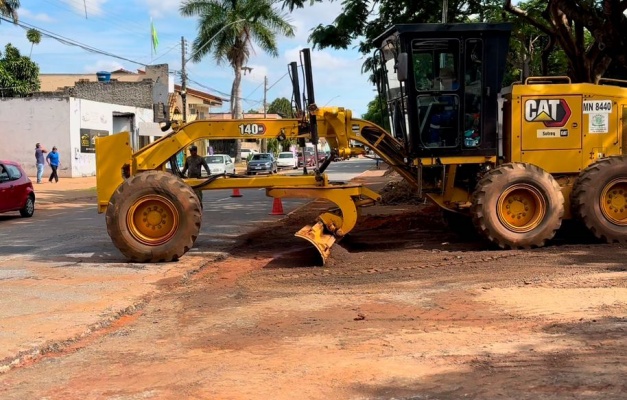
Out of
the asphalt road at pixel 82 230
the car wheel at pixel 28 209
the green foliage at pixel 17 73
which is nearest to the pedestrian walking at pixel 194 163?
the asphalt road at pixel 82 230

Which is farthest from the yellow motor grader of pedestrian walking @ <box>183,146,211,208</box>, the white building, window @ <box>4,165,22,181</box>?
the white building

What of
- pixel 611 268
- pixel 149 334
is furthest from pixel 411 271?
pixel 149 334

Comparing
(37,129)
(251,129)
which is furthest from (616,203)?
(37,129)

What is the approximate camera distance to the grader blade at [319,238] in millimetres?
9422

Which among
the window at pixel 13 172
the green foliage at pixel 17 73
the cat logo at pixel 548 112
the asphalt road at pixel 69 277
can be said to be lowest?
the asphalt road at pixel 69 277

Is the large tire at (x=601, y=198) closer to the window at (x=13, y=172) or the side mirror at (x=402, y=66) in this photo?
the side mirror at (x=402, y=66)

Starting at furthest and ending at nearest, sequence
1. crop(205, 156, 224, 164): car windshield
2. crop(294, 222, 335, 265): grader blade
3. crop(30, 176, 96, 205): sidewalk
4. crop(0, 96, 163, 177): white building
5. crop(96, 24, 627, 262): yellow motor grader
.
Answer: crop(205, 156, 224, 164): car windshield < crop(0, 96, 163, 177): white building < crop(30, 176, 96, 205): sidewalk < crop(96, 24, 627, 262): yellow motor grader < crop(294, 222, 335, 265): grader blade

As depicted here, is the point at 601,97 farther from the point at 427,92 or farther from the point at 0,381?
the point at 0,381

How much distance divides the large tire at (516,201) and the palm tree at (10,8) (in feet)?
93.8

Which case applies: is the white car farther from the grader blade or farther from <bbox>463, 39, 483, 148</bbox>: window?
the grader blade

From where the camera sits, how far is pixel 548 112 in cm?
1052

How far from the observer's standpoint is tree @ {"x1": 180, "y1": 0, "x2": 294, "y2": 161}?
4288 centimetres

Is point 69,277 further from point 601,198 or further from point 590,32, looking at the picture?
point 590,32

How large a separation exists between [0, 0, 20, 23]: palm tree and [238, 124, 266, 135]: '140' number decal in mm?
25824
